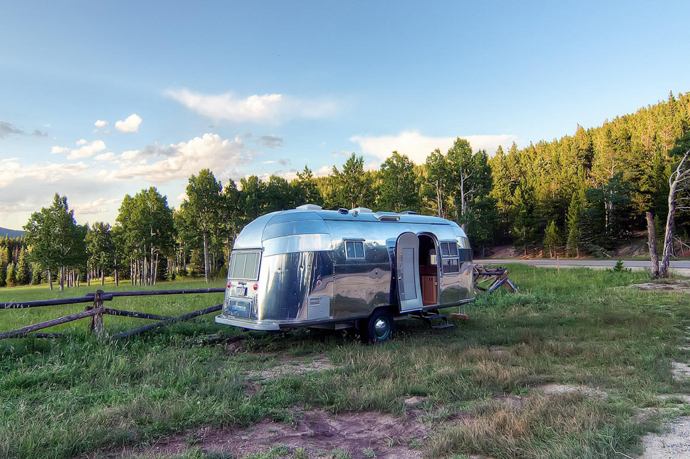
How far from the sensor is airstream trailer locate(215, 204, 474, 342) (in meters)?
8.76

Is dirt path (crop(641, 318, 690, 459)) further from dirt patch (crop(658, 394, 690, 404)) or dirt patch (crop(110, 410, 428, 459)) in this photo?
dirt patch (crop(110, 410, 428, 459))

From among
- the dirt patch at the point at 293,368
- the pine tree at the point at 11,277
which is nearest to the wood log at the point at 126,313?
the dirt patch at the point at 293,368

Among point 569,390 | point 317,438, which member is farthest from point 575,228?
point 317,438

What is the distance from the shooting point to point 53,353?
25.2ft

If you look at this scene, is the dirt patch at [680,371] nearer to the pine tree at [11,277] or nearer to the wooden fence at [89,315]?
the wooden fence at [89,315]

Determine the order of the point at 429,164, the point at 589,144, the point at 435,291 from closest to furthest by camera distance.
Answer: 1. the point at 435,291
2. the point at 429,164
3. the point at 589,144

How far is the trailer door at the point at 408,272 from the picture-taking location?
1055 centimetres

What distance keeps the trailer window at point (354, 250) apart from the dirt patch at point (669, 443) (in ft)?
19.7

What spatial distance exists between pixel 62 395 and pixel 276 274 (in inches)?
158

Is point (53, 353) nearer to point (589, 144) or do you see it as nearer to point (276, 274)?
point (276, 274)

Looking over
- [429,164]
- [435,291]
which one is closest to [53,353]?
[435,291]

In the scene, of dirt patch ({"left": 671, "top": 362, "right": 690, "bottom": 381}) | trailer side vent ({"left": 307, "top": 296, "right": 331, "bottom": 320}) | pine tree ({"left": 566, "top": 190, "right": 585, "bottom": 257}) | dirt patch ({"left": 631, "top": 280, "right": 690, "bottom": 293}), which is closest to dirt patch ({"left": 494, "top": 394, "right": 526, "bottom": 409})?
dirt patch ({"left": 671, "top": 362, "right": 690, "bottom": 381})

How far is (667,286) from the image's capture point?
1855cm

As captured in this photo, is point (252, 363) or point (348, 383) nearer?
point (348, 383)
